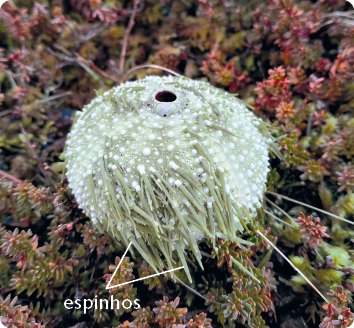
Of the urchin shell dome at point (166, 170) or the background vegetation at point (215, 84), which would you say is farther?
the background vegetation at point (215, 84)

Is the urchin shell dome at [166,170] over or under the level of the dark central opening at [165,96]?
under

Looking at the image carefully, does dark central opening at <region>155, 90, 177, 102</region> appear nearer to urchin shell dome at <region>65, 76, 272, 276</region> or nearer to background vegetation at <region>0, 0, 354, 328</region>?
urchin shell dome at <region>65, 76, 272, 276</region>

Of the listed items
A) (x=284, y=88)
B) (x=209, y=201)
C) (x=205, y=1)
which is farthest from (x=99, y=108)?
(x=205, y=1)

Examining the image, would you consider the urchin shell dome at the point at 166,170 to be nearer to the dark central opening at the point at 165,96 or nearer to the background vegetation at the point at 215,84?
the dark central opening at the point at 165,96

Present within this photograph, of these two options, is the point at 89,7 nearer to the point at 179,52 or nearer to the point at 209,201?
the point at 179,52

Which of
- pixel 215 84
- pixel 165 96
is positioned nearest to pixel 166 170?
pixel 165 96

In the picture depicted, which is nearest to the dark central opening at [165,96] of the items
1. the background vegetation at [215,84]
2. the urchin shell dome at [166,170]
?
the urchin shell dome at [166,170]

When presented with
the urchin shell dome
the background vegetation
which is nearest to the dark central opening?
the urchin shell dome
